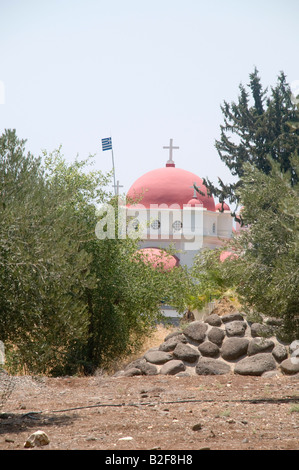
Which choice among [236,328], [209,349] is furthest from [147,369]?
[236,328]

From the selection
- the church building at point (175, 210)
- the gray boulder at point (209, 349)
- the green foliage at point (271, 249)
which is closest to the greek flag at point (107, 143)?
the church building at point (175, 210)

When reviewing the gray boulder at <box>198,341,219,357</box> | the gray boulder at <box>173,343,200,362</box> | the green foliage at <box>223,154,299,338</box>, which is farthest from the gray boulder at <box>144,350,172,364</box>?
the green foliage at <box>223,154,299,338</box>

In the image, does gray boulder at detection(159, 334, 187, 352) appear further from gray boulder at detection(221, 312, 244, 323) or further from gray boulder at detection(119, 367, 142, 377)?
gray boulder at detection(119, 367, 142, 377)

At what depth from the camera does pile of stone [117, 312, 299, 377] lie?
14109mm

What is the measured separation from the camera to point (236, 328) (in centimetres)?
1555

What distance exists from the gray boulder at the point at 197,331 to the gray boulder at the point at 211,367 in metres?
1.03

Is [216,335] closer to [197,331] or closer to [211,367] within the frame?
[197,331]

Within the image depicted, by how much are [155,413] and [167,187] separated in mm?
29108

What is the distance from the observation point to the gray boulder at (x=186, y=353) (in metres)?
→ 14.9

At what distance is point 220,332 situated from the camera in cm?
1554

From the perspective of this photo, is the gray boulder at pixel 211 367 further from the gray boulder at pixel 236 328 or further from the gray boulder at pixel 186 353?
the gray boulder at pixel 236 328

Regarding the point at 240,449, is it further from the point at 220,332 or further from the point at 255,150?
the point at 255,150

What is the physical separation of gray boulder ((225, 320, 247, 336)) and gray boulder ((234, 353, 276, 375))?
1.11m

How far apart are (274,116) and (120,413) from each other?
24.2m
